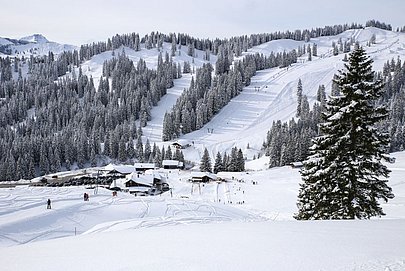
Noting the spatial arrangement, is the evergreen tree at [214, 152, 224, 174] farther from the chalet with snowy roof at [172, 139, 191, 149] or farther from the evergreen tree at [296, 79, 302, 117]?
the evergreen tree at [296, 79, 302, 117]

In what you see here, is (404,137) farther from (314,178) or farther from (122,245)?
(122,245)

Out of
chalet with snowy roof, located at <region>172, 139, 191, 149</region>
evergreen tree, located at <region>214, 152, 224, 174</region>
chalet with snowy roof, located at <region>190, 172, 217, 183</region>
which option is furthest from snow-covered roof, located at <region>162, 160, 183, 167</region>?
chalet with snowy roof, located at <region>172, 139, 191, 149</region>

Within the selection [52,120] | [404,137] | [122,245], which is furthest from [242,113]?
[122,245]

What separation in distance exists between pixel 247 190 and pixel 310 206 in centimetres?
4259

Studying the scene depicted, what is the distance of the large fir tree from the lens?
14.4 metres

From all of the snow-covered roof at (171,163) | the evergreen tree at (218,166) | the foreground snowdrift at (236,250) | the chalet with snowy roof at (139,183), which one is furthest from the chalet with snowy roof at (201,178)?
the foreground snowdrift at (236,250)

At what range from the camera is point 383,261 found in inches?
241

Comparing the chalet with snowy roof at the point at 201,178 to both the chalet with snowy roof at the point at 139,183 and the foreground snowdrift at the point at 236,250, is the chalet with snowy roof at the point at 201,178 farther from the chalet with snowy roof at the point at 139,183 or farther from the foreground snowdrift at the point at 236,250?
the foreground snowdrift at the point at 236,250

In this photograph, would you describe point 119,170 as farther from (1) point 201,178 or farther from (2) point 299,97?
(2) point 299,97

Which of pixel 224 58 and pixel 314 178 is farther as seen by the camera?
pixel 224 58

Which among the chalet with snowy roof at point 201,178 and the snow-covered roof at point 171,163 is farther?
the snow-covered roof at point 171,163

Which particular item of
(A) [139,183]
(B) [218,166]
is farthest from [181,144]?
(A) [139,183]

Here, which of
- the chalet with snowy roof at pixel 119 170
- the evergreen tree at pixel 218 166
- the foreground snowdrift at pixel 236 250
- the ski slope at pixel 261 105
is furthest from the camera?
the ski slope at pixel 261 105

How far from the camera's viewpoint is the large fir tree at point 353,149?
14.4 m
